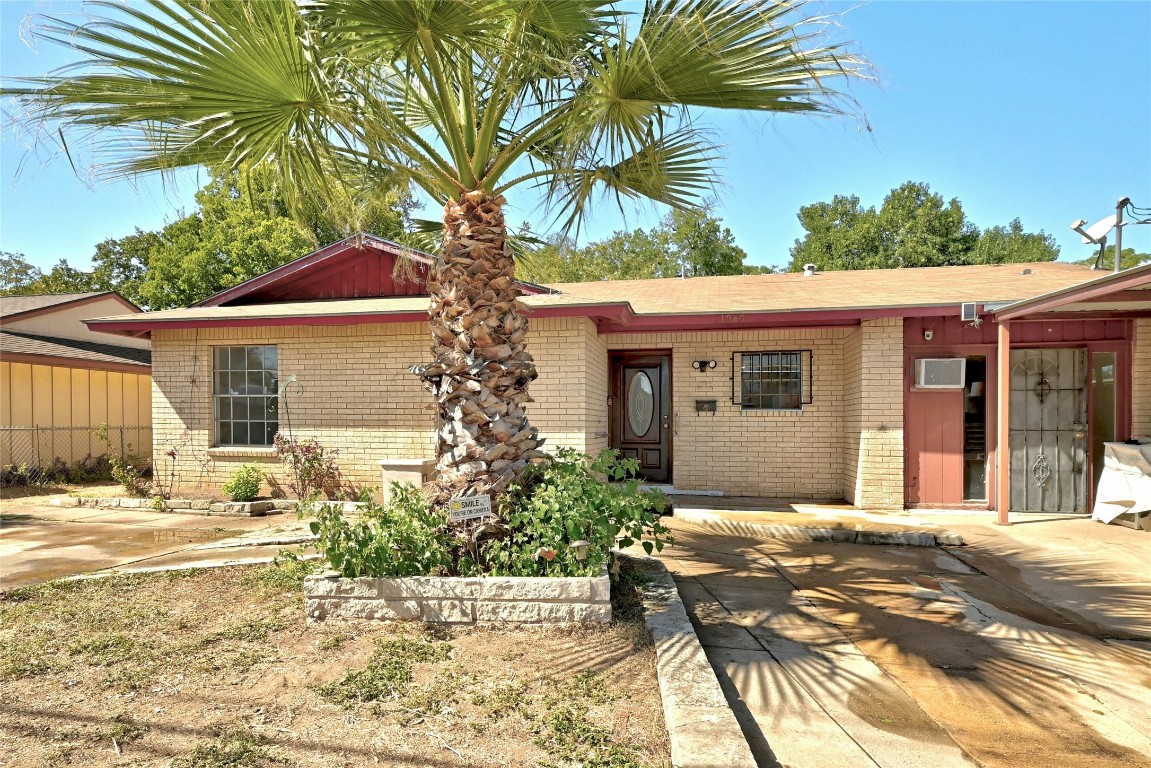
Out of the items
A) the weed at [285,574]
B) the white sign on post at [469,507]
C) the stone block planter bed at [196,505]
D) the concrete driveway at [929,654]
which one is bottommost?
the stone block planter bed at [196,505]

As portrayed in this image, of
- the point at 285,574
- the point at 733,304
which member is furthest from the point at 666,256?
the point at 285,574

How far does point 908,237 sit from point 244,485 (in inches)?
1467

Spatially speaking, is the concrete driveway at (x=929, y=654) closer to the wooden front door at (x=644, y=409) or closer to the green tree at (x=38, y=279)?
the wooden front door at (x=644, y=409)

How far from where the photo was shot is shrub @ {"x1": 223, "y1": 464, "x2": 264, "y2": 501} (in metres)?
9.24

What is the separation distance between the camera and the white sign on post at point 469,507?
415 cm

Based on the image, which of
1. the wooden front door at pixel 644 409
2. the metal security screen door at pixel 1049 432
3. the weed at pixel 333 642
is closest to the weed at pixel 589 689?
the weed at pixel 333 642

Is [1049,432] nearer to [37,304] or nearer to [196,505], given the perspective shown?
[196,505]

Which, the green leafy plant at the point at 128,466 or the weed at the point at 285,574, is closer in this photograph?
the weed at the point at 285,574

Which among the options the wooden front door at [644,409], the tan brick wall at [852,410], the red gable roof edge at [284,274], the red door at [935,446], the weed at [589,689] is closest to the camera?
the weed at [589,689]

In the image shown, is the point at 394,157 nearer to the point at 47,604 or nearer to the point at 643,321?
the point at 47,604

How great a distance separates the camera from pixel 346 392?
31.6ft

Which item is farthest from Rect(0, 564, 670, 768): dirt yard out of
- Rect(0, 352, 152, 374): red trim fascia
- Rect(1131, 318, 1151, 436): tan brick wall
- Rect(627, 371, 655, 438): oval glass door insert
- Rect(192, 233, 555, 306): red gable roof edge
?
Rect(0, 352, 152, 374): red trim fascia

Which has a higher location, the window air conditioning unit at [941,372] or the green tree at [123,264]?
the green tree at [123,264]

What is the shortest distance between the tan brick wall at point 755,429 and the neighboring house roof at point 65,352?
12.3 meters
